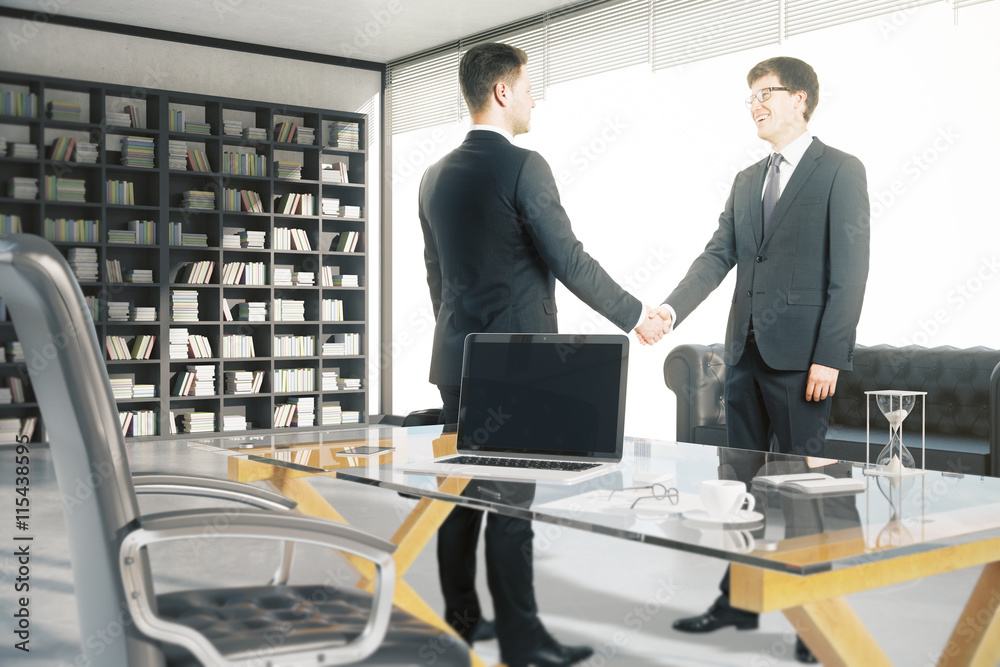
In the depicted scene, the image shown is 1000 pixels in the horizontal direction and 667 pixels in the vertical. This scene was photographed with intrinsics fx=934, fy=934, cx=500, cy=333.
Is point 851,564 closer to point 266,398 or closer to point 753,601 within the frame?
point 753,601

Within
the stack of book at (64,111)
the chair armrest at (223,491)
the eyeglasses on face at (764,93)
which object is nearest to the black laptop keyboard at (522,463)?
the chair armrest at (223,491)

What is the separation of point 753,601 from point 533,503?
449mm

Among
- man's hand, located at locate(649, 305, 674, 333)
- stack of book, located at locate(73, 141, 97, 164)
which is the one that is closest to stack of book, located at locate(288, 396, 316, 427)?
stack of book, located at locate(73, 141, 97, 164)

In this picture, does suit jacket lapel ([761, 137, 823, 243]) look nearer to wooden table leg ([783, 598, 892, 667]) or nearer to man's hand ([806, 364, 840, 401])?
man's hand ([806, 364, 840, 401])

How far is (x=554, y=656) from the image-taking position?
2.55 meters

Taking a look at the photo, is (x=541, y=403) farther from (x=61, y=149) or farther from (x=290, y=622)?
(x=61, y=149)

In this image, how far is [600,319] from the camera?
686cm

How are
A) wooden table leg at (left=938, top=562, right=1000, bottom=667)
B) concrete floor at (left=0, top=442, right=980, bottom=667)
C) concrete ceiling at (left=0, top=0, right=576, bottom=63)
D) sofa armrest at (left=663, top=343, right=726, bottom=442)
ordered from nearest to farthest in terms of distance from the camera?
wooden table leg at (left=938, top=562, right=1000, bottom=667)
concrete floor at (left=0, top=442, right=980, bottom=667)
sofa armrest at (left=663, top=343, right=726, bottom=442)
concrete ceiling at (left=0, top=0, right=576, bottom=63)

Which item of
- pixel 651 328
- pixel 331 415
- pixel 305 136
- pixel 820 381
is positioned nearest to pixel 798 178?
pixel 820 381

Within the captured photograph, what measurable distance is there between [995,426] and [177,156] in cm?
619

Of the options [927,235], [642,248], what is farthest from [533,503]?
[642,248]

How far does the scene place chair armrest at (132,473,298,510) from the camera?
1.73 metres

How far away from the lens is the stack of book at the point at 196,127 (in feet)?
24.8

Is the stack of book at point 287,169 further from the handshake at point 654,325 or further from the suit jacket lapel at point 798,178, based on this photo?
the suit jacket lapel at point 798,178
